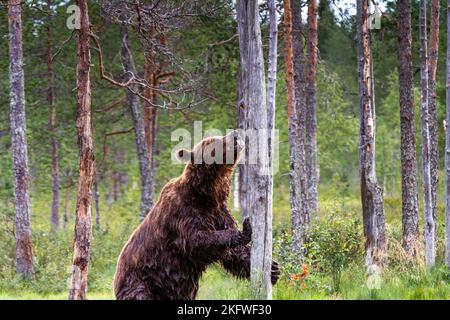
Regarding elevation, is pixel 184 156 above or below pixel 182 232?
above

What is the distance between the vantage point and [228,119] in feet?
83.1

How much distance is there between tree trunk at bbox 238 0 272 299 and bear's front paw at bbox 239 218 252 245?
132mm

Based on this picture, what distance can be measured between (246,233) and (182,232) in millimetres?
778

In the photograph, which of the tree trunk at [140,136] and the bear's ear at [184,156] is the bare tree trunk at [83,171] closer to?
the bear's ear at [184,156]

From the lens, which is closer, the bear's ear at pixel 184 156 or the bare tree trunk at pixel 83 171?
the bear's ear at pixel 184 156

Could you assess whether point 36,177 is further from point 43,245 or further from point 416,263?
point 416,263

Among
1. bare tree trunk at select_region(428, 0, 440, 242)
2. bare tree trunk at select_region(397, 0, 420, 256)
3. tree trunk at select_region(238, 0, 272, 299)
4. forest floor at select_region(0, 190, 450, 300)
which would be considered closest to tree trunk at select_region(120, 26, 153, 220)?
forest floor at select_region(0, 190, 450, 300)

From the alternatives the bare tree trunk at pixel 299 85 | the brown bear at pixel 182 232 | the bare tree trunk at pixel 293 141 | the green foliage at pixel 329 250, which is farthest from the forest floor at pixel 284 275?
the bare tree trunk at pixel 299 85

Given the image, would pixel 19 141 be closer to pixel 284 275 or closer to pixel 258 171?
pixel 284 275

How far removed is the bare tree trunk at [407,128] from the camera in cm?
1509

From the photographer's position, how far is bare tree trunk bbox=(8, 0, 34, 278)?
14.7 meters

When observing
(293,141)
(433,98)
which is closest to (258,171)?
(293,141)

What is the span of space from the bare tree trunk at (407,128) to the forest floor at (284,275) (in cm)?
85

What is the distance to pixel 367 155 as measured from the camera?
10.6 m
